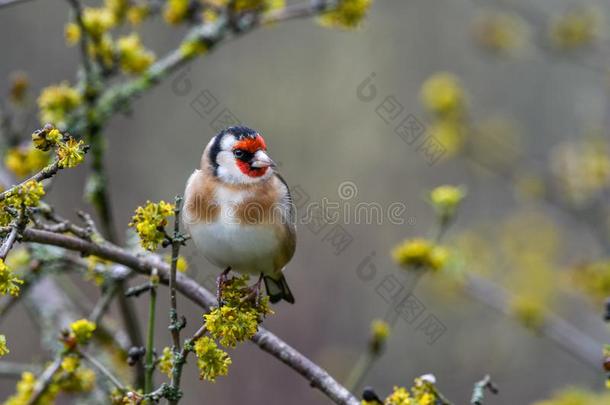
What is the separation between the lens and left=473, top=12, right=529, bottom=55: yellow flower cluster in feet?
19.9

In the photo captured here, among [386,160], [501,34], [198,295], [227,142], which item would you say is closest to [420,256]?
[227,142]

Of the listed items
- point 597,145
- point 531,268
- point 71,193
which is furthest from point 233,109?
point 597,145

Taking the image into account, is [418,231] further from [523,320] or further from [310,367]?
[310,367]

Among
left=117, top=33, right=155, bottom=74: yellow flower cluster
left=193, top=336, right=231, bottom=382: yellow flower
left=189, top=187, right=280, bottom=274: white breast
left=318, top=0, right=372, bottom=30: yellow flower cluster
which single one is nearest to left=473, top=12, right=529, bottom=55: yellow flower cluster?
left=318, top=0, right=372, bottom=30: yellow flower cluster

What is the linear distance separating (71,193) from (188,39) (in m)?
4.42

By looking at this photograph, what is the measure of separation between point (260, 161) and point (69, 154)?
133 centimetres

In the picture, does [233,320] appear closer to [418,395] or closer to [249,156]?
[418,395]

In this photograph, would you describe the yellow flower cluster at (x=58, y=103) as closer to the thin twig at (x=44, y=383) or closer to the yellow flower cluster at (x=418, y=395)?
the thin twig at (x=44, y=383)

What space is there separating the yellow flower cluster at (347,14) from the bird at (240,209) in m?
1.04

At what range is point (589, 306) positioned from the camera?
6.22 metres

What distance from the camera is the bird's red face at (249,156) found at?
3379 mm

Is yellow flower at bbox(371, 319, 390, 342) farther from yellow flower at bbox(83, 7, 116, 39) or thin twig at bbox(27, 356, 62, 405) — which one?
yellow flower at bbox(83, 7, 116, 39)

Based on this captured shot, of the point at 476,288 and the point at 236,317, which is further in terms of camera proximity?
the point at 476,288

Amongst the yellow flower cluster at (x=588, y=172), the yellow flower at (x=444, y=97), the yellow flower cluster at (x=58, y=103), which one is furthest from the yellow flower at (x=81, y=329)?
the yellow flower cluster at (x=588, y=172)
